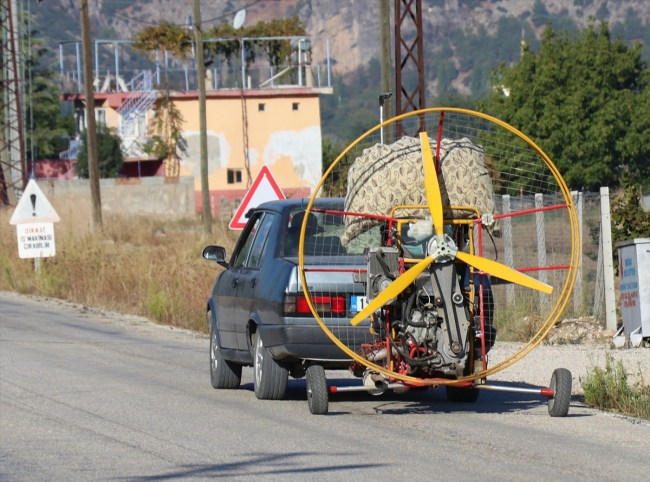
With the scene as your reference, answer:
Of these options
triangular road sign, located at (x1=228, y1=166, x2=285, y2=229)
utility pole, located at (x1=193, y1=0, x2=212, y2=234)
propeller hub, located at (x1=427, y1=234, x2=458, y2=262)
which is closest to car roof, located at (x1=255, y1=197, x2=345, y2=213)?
propeller hub, located at (x1=427, y1=234, x2=458, y2=262)

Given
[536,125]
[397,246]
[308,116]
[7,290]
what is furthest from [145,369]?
[308,116]

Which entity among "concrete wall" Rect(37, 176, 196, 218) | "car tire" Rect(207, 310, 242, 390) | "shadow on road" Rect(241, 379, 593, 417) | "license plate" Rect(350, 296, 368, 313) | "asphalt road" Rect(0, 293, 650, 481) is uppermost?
"concrete wall" Rect(37, 176, 196, 218)

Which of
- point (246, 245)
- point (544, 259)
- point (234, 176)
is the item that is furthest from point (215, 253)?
point (234, 176)

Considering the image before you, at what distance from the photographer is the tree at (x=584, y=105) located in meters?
58.4

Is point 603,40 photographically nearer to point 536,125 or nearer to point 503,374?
point 536,125

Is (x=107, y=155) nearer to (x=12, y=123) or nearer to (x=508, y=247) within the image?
(x=12, y=123)

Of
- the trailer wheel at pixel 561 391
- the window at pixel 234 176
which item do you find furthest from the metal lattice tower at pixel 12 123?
the trailer wheel at pixel 561 391

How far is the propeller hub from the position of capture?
9297mm

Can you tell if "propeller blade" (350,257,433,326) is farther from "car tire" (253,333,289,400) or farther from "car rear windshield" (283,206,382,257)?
"car tire" (253,333,289,400)

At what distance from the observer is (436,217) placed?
9.34 metres

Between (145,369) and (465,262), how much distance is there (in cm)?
541

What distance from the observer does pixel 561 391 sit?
31.8ft

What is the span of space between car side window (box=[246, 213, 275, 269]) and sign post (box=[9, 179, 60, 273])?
1641 cm

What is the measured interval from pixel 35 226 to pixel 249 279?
1734cm
